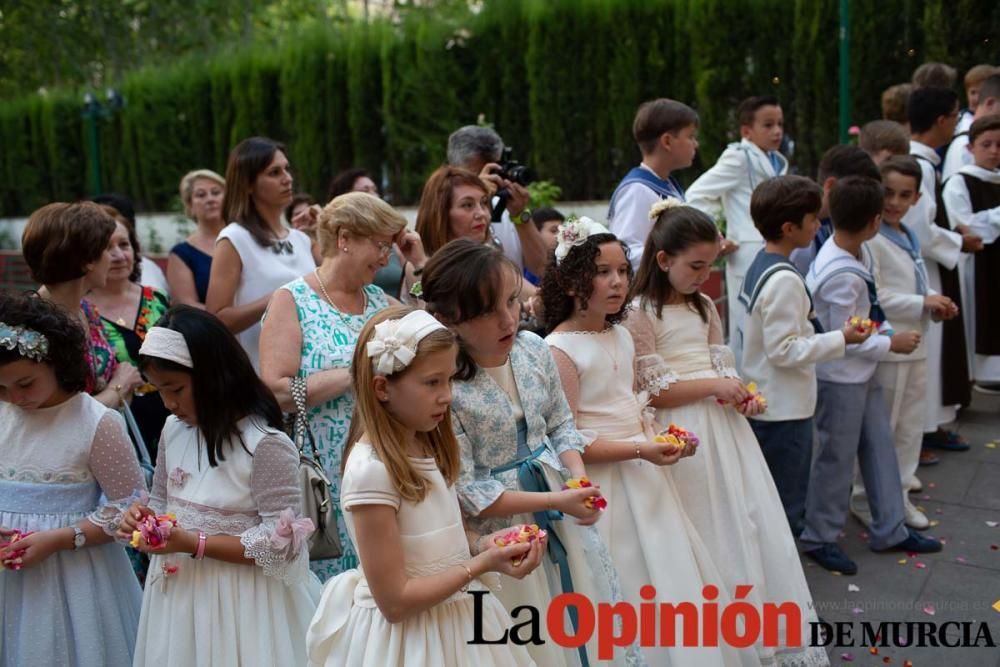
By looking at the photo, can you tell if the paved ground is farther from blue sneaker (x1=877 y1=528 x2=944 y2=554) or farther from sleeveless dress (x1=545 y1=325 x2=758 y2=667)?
sleeveless dress (x1=545 y1=325 x2=758 y2=667)

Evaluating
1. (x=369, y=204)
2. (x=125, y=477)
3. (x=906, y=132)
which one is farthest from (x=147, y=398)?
(x=906, y=132)

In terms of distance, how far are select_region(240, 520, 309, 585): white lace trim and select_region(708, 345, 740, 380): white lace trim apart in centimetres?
189

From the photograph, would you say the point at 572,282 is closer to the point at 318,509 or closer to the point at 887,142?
the point at 318,509

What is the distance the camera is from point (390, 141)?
13.1 m

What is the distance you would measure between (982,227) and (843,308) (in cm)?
243

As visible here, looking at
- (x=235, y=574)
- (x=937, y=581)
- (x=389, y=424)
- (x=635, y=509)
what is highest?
(x=389, y=424)

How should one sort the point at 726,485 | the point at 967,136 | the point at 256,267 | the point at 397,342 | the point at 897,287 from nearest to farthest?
the point at 397,342
the point at 726,485
the point at 256,267
the point at 897,287
the point at 967,136

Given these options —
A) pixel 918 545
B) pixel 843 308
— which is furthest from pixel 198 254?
pixel 918 545

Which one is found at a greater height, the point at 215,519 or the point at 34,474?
the point at 34,474

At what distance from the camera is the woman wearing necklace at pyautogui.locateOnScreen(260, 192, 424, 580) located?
132 inches

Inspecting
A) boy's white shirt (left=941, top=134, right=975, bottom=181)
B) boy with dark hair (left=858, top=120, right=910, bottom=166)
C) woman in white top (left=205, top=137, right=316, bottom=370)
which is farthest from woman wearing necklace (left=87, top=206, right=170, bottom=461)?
boy's white shirt (left=941, top=134, right=975, bottom=181)

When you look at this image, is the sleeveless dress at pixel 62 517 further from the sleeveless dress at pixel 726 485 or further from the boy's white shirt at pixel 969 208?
the boy's white shirt at pixel 969 208

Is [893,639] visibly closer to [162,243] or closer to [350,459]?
[350,459]

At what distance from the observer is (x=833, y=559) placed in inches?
181
